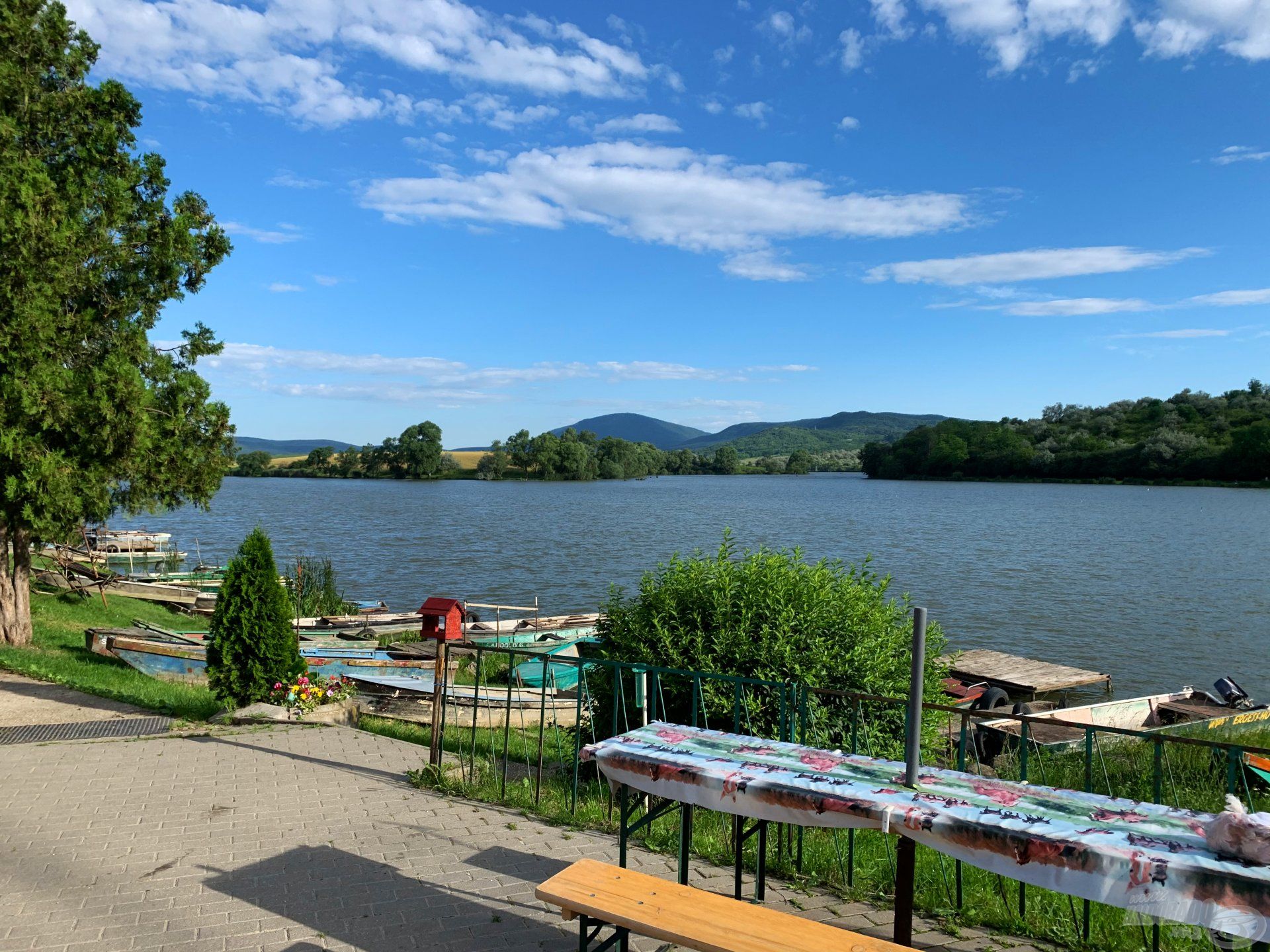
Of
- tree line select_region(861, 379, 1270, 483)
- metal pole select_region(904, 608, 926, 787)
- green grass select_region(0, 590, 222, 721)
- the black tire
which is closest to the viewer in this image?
metal pole select_region(904, 608, 926, 787)

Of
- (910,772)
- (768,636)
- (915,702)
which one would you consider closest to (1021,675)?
(768,636)

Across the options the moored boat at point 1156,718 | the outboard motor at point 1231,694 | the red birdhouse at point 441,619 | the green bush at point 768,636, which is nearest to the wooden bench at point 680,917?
the green bush at point 768,636

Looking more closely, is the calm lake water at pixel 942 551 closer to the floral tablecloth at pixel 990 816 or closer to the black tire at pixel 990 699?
the black tire at pixel 990 699

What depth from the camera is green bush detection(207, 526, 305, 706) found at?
→ 9.03 meters

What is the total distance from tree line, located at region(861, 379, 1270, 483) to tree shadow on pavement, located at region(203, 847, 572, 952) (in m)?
111

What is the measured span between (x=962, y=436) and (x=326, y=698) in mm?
129715

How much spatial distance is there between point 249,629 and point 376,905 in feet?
16.4

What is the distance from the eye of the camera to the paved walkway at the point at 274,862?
14.9 ft

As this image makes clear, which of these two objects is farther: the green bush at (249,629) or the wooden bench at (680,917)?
the green bush at (249,629)

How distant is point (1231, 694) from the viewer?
54.5ft

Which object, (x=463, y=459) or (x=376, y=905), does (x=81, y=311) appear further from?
(x=463, y=459)

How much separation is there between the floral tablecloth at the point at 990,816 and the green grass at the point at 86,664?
7.34 metres

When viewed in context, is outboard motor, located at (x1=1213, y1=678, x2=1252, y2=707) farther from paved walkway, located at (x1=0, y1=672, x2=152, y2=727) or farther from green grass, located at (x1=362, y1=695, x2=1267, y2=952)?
paved walkway, located at (x1=0, y1=672, x2=152, y2=727)

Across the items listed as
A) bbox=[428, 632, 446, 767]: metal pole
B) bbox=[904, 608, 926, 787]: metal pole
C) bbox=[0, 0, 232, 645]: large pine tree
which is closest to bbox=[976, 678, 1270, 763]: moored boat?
bbox=[428, 632, 446, 767]: metal pole
